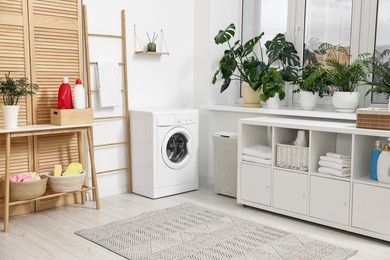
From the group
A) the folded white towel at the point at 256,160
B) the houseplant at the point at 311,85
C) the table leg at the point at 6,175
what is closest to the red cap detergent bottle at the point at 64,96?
the table leg at the point at 6,175

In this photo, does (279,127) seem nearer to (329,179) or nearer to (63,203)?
(329,179)

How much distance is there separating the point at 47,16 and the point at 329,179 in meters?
2.62

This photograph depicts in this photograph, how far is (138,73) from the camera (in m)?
4.50

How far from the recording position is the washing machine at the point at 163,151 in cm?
414

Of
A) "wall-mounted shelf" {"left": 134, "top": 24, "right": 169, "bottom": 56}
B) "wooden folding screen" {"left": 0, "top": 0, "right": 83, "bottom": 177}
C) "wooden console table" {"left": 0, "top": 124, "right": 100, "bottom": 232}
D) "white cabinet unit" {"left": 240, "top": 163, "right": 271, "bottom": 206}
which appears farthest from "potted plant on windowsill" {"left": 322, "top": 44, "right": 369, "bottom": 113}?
"wooden folding screen" {"left": 0, "top": 0, "right": 83, "bottom": 177}

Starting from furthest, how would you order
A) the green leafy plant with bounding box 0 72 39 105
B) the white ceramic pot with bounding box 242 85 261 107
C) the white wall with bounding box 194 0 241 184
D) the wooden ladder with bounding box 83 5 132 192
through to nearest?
the white wall with bounding box 194 0 241 184 → the white ceramic pot with bounding box 242 85 261 107 → the wooden ladder with bounding box 83 5 132 192 → the green leafy plant with bounding box 0 72 39 105

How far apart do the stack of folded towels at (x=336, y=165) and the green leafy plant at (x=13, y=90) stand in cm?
232

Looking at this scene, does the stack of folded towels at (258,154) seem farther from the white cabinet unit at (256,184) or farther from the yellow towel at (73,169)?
the yellow towel at (73,169)

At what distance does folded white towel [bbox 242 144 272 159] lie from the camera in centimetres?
378

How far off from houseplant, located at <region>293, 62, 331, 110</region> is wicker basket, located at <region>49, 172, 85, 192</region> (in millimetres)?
2103

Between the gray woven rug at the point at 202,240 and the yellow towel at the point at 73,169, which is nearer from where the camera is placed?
the gray woven rug at the point at 202,240

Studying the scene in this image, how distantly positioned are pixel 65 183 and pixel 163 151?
3.12ft

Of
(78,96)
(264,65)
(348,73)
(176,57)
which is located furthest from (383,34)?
(78,96)

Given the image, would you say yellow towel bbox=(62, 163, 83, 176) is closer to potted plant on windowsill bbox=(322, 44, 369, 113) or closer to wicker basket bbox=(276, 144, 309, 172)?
wicker basket bbox=(276, 144, 309, 172)
